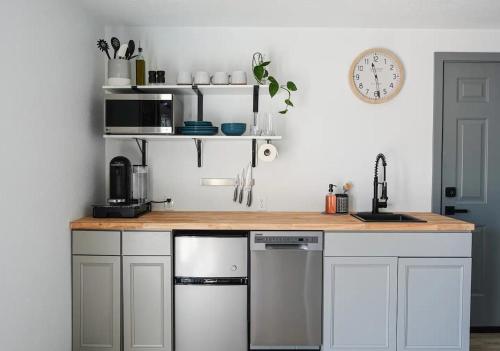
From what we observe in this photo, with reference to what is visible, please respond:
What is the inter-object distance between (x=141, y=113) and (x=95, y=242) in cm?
93

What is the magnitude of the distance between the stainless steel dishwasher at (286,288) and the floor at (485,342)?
51.7 inches

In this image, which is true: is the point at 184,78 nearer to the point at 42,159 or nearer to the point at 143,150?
the point at 143,150

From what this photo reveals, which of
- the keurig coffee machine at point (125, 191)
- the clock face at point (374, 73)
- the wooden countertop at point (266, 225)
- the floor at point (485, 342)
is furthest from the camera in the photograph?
the clock face at point (374, 73)

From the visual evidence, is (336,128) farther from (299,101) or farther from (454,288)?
(454,288)

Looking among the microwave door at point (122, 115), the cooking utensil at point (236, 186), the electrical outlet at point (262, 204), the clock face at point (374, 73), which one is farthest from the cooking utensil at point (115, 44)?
the clock face at point (374, 73)

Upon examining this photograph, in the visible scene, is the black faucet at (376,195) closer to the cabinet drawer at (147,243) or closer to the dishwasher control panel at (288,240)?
the dishwasher control panel at (288,240)

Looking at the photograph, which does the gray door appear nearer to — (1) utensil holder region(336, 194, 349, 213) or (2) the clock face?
(2) the clock face

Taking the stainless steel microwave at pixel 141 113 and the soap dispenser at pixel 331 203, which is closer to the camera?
the stainless steel microwave at pixel 141 113

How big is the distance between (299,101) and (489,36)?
5.17 feet

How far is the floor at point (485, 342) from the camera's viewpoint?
9.41ft

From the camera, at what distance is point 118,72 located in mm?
2822

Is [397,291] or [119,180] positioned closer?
[397,291]

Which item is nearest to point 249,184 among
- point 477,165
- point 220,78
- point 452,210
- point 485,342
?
point 220,78

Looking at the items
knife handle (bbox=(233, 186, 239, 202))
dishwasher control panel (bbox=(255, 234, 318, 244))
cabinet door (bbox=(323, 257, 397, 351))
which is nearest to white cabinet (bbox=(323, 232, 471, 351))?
cabinet door (bbox=(323, 257, 397, 351))
